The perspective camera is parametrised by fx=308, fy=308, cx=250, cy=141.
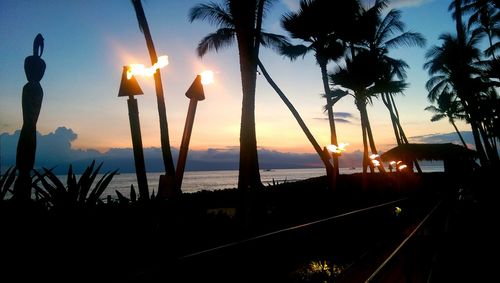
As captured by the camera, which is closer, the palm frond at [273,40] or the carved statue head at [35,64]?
the carved statue head at [35,64]

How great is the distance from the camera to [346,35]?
1727 cm

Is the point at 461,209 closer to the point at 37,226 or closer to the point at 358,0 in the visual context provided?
the point at 37,226

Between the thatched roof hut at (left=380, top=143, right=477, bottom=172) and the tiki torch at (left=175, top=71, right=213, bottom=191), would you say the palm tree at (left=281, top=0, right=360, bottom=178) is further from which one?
the tiki torch at (left=175, top=71, right=213, bottom=191)

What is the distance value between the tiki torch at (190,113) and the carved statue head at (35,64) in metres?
3.63

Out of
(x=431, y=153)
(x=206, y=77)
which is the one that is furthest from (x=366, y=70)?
(x=206, y=77)

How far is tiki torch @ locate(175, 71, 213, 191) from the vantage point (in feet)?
11.4

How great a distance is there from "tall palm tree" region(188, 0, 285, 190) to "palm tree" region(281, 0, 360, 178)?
125cm

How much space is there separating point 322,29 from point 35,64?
13.8 m

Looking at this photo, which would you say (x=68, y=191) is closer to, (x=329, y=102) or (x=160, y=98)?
(x=160, y=98)

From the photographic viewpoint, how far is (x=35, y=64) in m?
5.72

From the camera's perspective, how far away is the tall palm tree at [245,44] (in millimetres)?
7260

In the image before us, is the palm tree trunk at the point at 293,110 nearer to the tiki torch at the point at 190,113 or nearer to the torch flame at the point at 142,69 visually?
A: the tiki torch at the point at 190,113

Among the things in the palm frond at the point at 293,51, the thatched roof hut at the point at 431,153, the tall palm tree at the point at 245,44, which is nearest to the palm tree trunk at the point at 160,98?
the tall palm tree at the point at 245,44

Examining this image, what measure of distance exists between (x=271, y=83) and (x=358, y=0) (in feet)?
24.6
